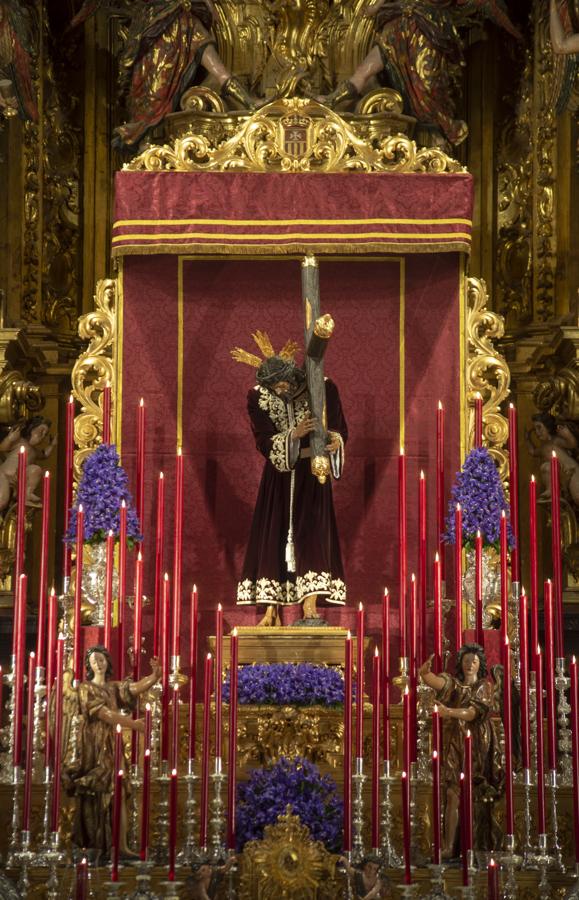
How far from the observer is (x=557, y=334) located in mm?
11703

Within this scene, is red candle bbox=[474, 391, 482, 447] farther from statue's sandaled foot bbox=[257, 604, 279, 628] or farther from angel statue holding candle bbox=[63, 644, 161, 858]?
angel statue holding candle bbox=[63, 644, 161, 858]

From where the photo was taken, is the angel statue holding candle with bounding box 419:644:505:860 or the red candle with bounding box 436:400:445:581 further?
the red candle with bounding box 436:400:445:581

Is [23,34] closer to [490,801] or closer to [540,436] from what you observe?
[540,436]

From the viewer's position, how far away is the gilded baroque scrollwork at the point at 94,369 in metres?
11.6

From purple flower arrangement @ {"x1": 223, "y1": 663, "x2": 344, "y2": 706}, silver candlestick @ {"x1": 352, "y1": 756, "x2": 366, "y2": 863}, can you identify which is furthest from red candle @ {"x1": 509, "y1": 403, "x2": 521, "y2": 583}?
silver candlestick @ {"x1": 352, "y1": 756, "x2": 366, "y2": 863}

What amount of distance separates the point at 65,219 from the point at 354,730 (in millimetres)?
4066

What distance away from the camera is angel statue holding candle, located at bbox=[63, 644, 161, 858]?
9.66 metres

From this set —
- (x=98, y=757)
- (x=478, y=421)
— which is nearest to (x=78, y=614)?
(x=98, y=757)

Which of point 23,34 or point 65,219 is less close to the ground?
point 23,34

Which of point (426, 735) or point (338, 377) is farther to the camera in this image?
point (338, 377)

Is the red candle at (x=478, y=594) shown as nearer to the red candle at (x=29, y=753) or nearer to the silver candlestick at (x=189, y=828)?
the silver candlestick at (x=189, y=828)

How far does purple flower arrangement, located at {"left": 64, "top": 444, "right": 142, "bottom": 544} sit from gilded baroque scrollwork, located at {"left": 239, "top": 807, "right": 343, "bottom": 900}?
2253mm

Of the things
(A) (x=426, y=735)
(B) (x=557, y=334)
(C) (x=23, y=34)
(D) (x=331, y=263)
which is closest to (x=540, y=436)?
(B) (x=557, y=334)

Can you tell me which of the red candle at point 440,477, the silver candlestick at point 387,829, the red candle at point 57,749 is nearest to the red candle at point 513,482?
the red candle at point 440,477
